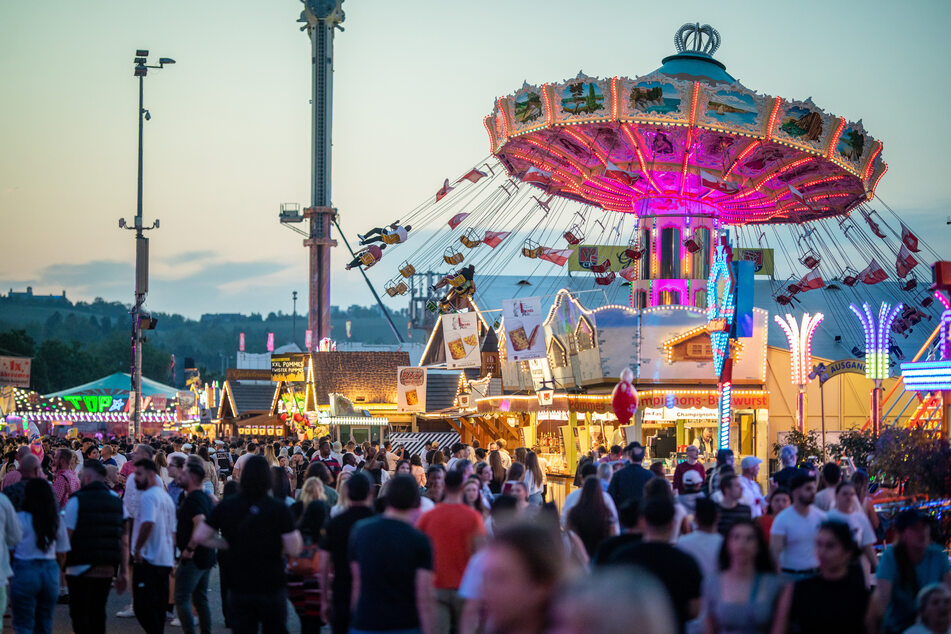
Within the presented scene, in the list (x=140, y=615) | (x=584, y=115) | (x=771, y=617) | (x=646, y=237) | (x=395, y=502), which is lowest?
(x=140, y=615)

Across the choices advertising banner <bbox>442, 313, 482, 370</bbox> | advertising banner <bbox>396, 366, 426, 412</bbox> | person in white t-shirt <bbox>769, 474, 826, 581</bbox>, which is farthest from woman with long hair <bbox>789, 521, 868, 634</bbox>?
advertising banner <bbox>396, 366, 426, 412</bbox>

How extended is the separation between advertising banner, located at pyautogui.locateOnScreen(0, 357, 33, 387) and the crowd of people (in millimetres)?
29353

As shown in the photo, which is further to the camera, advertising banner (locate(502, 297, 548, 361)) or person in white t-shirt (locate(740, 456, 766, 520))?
advertising banner (locate(502, 297, 548, 361))

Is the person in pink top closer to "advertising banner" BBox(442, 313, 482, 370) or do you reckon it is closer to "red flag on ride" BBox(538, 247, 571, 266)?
"advertising banner" BBox(442, 313, 482, 370)

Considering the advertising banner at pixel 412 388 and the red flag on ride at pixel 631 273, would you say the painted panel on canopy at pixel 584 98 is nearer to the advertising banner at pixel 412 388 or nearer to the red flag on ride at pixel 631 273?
the red flag on ride at pixel 631 273

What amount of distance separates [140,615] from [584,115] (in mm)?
20540

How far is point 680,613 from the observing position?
18.3 feet

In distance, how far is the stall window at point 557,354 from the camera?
3198 cm

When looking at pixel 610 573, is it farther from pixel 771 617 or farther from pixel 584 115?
pixel 584 115

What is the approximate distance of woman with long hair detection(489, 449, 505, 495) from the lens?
45.4ft

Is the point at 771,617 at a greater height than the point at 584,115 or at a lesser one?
lesser

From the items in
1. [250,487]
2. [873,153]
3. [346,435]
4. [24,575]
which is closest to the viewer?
[250,487]

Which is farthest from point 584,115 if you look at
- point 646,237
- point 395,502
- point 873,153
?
point 395,502

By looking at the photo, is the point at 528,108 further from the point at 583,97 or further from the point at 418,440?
the point at 418,440
